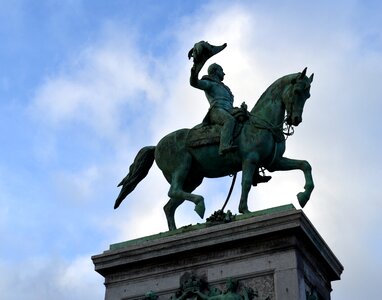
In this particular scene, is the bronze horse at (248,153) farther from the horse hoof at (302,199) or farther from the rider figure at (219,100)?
the rider figure at (219,100)

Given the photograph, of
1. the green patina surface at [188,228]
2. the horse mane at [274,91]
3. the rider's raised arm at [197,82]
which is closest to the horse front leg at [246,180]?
the green patina surface at [188,228]

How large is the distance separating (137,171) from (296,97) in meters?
3.70

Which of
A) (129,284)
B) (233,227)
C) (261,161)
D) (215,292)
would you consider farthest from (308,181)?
(129,284)

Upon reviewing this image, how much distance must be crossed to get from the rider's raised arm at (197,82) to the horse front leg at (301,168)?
229cm

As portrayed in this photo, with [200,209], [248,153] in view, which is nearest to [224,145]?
[248,153]

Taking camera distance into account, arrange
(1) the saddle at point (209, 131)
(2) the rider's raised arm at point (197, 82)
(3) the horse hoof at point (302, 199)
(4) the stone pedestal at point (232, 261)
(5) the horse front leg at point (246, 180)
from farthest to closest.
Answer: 1. (2) the rider's raised arm at point (197, 82)
2. (1) the saddle at point (209, 131)
3. (5) the horse front leg at point (246, 180)
4. (3) the horse hoof at point (302, 199)
5. (4) the stone pedestal at point (232, 261)

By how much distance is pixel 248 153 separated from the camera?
44.6 feet

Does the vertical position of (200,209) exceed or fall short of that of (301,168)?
it falls short

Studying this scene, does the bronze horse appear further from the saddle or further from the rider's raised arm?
the rider's raised arm

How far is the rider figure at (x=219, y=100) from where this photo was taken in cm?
1362

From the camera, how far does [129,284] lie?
13.2 metres

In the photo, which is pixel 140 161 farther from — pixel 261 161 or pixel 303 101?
pixel 303 101

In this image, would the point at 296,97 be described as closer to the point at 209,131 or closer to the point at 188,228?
the point at 209,131

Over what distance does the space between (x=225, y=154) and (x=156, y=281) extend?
8.87 feet
